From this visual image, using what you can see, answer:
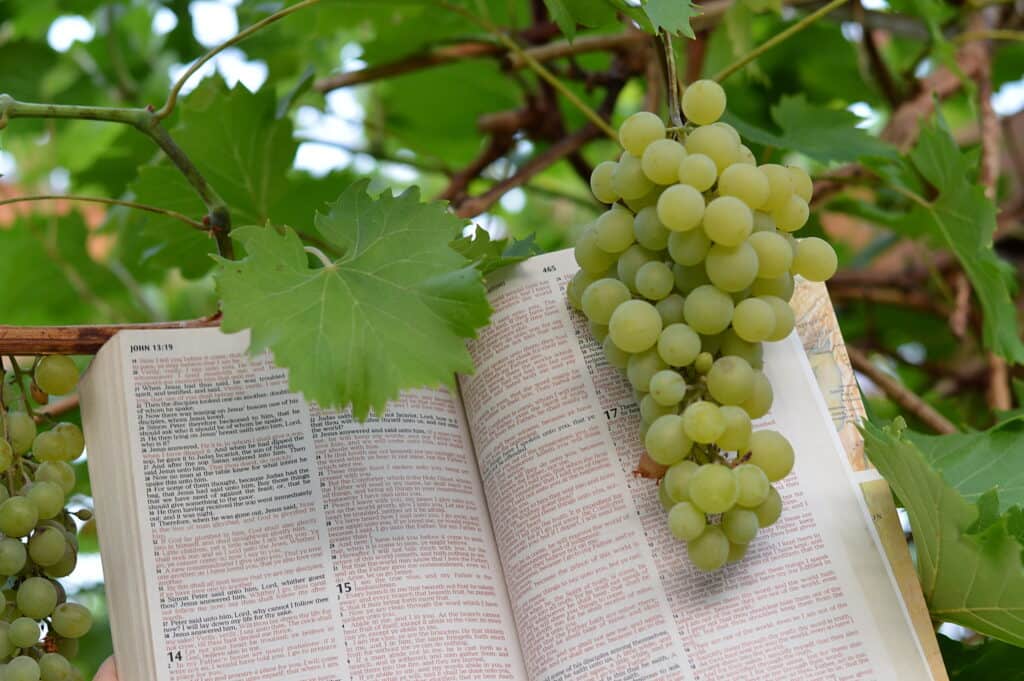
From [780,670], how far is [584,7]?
15.7 inches

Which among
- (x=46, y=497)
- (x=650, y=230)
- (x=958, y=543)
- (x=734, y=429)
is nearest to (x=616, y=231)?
(x=650, y=230)

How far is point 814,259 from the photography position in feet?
1.96

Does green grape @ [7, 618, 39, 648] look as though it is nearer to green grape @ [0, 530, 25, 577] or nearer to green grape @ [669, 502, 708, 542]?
green grape @ [0, 530, 25, 577]

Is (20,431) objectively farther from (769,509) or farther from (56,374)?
(769,509)

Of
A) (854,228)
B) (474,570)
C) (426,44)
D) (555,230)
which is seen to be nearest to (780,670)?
(474,570)

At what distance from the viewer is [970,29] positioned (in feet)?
3.55

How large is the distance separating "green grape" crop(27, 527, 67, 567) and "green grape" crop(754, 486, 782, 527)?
1.23ft

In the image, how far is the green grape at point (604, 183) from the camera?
604 millimetres

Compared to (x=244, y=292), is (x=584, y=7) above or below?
above

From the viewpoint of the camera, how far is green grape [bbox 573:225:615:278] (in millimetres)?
610

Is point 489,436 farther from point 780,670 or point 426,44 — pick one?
point 426,44

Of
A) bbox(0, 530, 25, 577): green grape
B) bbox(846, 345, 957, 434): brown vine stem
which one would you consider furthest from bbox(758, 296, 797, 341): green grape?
bbox(0, 530, 25, 577): green grape

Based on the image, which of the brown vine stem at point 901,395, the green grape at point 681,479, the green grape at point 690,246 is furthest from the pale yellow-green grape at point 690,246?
the brown vine stem at point 901,395

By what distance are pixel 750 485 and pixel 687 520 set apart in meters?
0.04
